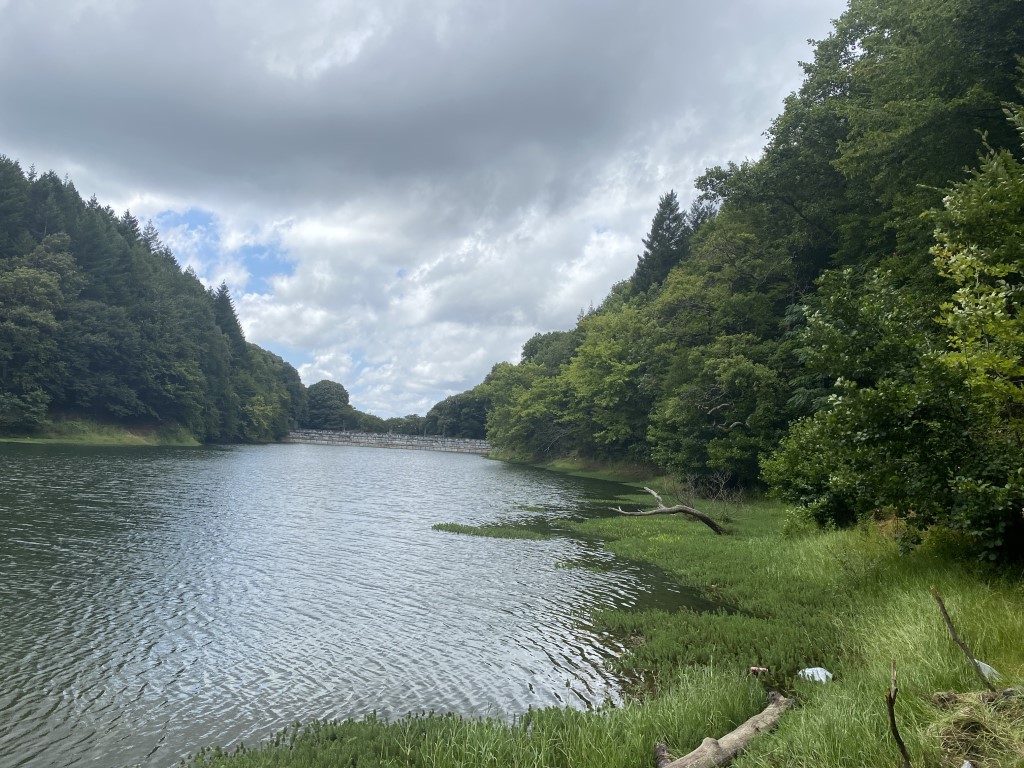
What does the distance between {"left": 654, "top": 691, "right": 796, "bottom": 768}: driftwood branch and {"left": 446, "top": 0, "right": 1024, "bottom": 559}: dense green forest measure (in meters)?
5.48

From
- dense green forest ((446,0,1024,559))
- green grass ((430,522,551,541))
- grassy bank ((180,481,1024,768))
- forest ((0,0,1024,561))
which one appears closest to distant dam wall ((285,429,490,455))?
forest ((0,0,1024,561))

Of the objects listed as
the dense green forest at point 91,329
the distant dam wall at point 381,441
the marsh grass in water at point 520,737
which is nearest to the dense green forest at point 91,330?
the dense green forest at point 91,329

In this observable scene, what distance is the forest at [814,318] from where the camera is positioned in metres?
10.9

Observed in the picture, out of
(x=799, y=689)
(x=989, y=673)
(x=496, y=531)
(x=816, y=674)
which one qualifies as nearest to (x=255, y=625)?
(x=799, y=689)

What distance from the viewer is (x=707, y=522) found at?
85.8 feet

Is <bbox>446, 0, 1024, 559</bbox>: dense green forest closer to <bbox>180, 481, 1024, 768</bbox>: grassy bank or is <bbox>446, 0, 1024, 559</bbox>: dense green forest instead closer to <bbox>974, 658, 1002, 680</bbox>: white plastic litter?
<bbox>180, 481, 1024, 768</bbox>: grassy bank

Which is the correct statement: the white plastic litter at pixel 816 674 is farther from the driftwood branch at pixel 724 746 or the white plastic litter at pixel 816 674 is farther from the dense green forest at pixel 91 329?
the dense green forest at pixel 91 329

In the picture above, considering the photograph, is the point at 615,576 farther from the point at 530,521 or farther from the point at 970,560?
the point at 530,521

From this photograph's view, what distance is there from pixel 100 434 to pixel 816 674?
94536 mm

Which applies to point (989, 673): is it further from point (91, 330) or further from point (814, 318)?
point (91, 330)

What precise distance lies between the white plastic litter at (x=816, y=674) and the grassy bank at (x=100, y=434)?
8158cm

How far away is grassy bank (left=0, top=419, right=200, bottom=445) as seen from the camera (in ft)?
235

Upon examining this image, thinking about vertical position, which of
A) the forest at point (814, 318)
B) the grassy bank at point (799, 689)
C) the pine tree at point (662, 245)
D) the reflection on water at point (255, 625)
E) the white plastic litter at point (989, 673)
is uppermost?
the pine tree at point (662, 245)

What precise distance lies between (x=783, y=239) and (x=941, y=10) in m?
18.0
